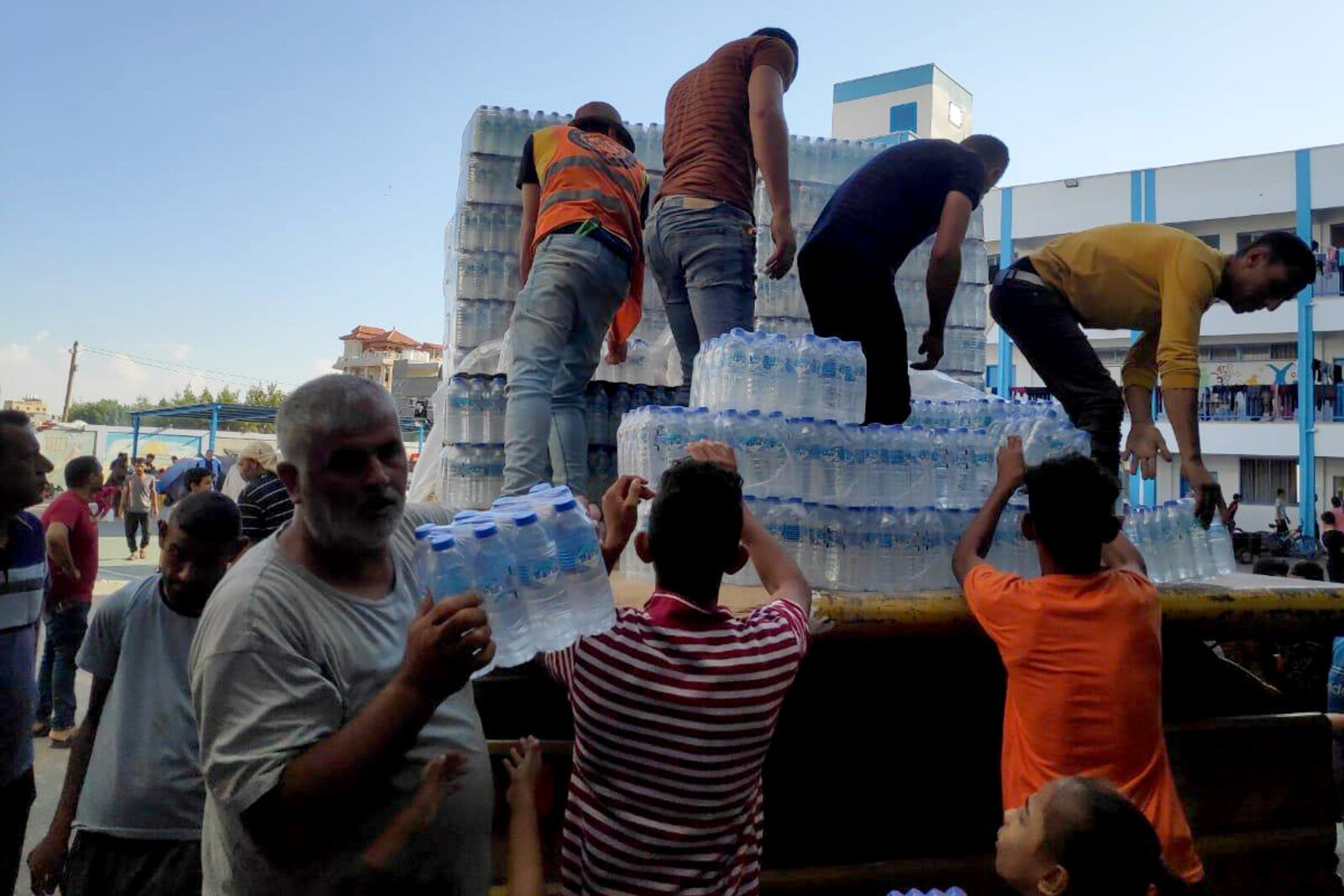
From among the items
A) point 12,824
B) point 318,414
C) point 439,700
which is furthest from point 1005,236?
point 439,700

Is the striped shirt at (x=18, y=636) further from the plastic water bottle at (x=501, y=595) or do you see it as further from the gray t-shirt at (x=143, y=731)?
the plastic water bottle at (x=501, y=595)

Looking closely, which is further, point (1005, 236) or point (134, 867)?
point (1005, 236)

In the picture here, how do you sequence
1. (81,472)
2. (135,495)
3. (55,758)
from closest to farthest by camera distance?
(55,758) → (81,472) → (135,495)

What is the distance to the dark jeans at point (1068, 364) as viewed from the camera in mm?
3859

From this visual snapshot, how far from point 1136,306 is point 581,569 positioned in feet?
10.00

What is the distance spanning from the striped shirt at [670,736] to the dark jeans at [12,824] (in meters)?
2.15

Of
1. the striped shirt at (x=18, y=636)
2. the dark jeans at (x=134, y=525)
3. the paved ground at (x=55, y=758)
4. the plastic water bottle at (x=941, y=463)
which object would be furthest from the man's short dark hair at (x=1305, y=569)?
the dark jeans at (x=134, y=525)

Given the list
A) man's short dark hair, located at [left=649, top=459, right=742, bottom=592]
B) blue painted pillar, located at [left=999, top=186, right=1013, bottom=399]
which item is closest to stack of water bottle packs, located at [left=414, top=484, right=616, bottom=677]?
man's short dark hair, located at [left=649, top=459, right=742, bottom=592]

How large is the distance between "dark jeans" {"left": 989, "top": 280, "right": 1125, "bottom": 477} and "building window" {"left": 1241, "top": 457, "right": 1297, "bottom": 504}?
2808 centimetres

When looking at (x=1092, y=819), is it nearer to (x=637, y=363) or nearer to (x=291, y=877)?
(x=291, y=877)

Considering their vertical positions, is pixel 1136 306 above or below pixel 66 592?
above

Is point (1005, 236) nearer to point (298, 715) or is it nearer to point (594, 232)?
point (594, 232)

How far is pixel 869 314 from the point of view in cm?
372

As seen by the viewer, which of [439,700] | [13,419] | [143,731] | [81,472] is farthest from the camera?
[81,472]
